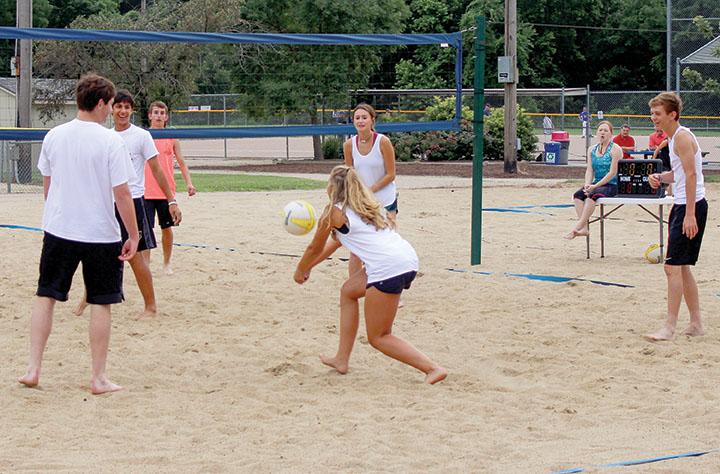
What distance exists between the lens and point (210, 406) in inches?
215

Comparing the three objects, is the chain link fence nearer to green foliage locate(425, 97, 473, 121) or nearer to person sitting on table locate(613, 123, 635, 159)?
person sitting on table locate(613, 123, 635, 159)

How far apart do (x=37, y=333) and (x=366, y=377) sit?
1734 mm

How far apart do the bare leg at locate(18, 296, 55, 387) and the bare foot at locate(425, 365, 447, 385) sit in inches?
77.3

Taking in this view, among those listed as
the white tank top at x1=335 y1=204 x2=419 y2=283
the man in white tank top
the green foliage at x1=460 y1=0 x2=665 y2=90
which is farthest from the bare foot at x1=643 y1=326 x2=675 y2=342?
the green foliage at x1=460 y1=0 x2=665 y2=90

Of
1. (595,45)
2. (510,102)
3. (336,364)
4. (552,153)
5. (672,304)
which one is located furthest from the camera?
(595,45)

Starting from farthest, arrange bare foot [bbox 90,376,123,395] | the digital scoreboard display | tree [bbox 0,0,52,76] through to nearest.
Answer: tree [bbox 0,0,52,76] < the digital scoreboard display < bare foot [bbox 90,376,123,395]

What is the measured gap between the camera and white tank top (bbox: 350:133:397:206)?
25.1 ft

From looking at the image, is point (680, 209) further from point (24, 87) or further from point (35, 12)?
point (35, 12)

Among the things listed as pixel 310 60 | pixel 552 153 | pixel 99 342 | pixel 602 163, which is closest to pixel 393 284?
pixel 99 342

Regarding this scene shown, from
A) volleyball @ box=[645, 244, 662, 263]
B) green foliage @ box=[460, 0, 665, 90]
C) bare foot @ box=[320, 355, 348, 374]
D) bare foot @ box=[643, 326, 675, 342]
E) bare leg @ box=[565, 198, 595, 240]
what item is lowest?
bare foot @ box=[320, 355, 348, 374]

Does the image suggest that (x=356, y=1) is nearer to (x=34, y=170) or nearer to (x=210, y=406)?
(x=34, y=170)

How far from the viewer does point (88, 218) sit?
5.48 metres

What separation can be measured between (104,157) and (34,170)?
15776mm

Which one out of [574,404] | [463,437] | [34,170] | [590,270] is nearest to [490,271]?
[590,270]
